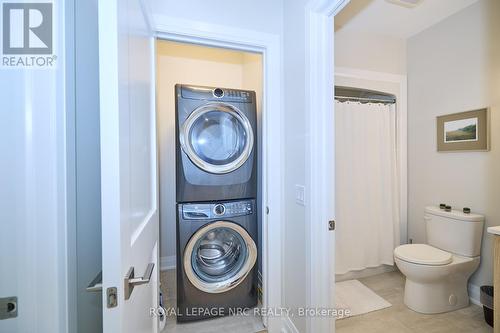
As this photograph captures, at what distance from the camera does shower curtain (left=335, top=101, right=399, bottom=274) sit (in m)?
2.14

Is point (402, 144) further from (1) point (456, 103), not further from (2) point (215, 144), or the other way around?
(2) point (215, 144)

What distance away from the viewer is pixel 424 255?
1.76 m

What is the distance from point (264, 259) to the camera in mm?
1560

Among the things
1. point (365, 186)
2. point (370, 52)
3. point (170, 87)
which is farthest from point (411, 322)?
point (170, 87)

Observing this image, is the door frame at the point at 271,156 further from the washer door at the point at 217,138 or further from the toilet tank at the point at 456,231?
the toilet tank at the point at 456,231

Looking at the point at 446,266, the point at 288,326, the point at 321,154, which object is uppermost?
the point at 321,154

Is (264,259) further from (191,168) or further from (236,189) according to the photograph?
(191,168)

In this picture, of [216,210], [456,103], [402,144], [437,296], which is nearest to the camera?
[216,210]

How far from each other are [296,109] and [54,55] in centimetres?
113

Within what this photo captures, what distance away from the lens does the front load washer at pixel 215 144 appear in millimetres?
1546

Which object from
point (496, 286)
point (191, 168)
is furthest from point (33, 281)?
point (496, 286)

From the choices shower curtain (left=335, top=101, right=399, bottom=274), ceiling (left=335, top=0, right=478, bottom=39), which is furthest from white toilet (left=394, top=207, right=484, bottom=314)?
ceiling (left=335, top=0, right=478, bottom=39)

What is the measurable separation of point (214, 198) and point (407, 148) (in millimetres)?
2219

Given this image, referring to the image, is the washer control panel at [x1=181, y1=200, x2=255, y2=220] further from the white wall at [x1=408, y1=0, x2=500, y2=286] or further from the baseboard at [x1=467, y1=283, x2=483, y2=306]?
the baseboard at [x1=467, y1=283, x2=483, y2=306]
